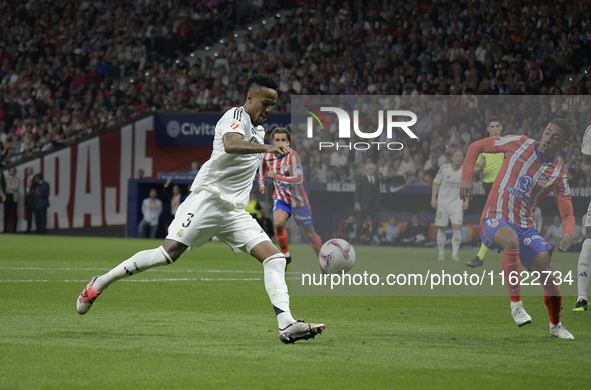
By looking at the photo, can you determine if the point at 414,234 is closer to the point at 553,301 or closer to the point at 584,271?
the point at 584,271

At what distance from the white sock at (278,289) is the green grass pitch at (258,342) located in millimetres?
243

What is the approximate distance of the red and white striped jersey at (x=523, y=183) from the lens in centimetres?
746

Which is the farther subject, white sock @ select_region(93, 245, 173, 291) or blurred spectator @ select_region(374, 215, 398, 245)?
blurred spectator @ select_region(374, 215, 398, 245)

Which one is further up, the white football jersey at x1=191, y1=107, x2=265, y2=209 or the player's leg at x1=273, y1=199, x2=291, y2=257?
the white football jersey at x1=191, y1=107, x2=265, y2=209

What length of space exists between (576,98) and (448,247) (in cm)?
573

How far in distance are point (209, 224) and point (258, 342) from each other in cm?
106

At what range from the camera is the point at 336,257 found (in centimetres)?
1123

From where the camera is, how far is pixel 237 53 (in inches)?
1118

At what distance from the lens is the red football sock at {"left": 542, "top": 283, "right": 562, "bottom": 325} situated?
22.9ft

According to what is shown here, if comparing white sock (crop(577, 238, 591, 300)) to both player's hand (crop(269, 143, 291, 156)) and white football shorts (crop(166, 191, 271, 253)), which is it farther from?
player's hand (crop(269, 143, 291, 156))

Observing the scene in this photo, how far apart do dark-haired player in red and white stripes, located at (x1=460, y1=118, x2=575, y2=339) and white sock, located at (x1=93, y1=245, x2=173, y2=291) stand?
2.77m

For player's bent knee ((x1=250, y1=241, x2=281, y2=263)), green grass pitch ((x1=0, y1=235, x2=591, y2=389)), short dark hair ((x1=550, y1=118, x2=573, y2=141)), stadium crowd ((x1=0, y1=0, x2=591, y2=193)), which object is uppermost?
stadium crowd ((x1=0, y1=0, x2=591, y2=193))

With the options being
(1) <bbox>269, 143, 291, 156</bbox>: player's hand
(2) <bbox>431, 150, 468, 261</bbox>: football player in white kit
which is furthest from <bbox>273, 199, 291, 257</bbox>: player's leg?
(1) <bbox>269, 143, 291, 156</bbox>: player's hand

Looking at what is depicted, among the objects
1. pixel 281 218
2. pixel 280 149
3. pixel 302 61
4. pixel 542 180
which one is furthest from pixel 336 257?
pixel 302 61
